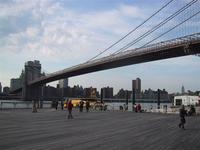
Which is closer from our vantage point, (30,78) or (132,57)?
(132,57)

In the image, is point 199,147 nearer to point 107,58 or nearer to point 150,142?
point 150,142

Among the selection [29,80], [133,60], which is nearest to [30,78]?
[29,80]

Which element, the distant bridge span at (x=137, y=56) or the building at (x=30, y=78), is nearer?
the distant bridge span at (x=137, y=56)

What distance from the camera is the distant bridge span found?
183 feet

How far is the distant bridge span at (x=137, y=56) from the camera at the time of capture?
183ft

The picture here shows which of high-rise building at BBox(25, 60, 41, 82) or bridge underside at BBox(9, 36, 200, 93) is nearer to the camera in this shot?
bridge underside at BBox(9, 36, 200, 93)

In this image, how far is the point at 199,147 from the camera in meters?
15.7

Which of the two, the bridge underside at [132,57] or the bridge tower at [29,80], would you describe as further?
the bridge tower at [29,80]

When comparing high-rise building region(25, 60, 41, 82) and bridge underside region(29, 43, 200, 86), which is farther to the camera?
high-rise building region(25, 60, 41, 82)

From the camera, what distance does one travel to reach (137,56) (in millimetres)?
65000

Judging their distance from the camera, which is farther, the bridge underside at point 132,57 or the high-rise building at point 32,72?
the high-rise building at point 32,72

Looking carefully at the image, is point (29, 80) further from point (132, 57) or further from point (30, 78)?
point (132, 57)

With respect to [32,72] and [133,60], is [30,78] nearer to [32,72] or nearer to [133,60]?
[32,72]

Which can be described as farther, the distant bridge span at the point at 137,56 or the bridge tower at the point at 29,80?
the bridge tower at the point at 29,80
